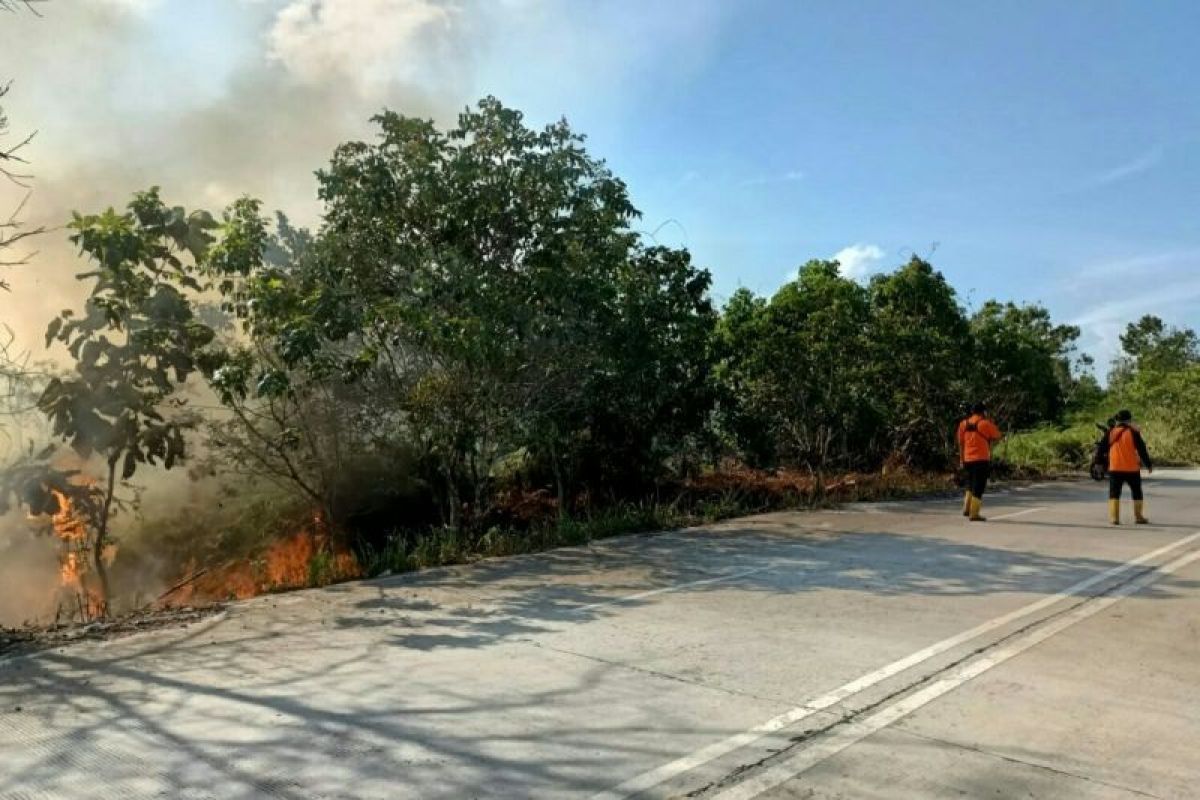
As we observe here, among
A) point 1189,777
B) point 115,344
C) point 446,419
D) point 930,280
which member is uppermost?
point 930,280

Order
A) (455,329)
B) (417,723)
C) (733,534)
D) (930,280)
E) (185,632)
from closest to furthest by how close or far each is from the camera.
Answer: (417,723), (185,632), (455,329), (733,534), (930,280)

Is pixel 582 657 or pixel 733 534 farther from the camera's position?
pixel 733 534

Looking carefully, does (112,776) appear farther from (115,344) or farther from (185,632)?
(115,344)

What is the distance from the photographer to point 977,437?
41.7 feet

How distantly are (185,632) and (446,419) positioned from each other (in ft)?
14.8

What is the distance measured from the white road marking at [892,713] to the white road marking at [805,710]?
0.23 metres

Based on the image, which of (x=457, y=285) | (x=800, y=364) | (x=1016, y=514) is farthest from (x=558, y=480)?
(x=1016, y=514)

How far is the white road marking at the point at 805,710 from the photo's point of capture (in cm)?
361

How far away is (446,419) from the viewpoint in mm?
10305

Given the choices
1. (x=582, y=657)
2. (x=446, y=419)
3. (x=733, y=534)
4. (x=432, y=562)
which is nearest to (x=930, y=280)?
(x=733, y=534)

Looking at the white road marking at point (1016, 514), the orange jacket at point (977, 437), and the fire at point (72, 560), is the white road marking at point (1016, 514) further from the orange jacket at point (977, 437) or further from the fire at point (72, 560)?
the fire at point (72, 560)

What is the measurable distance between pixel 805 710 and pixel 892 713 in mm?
432

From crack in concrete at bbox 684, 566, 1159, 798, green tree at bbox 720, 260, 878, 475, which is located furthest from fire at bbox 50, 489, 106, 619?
green tree at bbox 720, 260, 878, 475

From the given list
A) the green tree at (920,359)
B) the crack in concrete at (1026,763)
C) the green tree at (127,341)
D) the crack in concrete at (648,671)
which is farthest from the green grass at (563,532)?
the crack in concrete at (1026,763)
